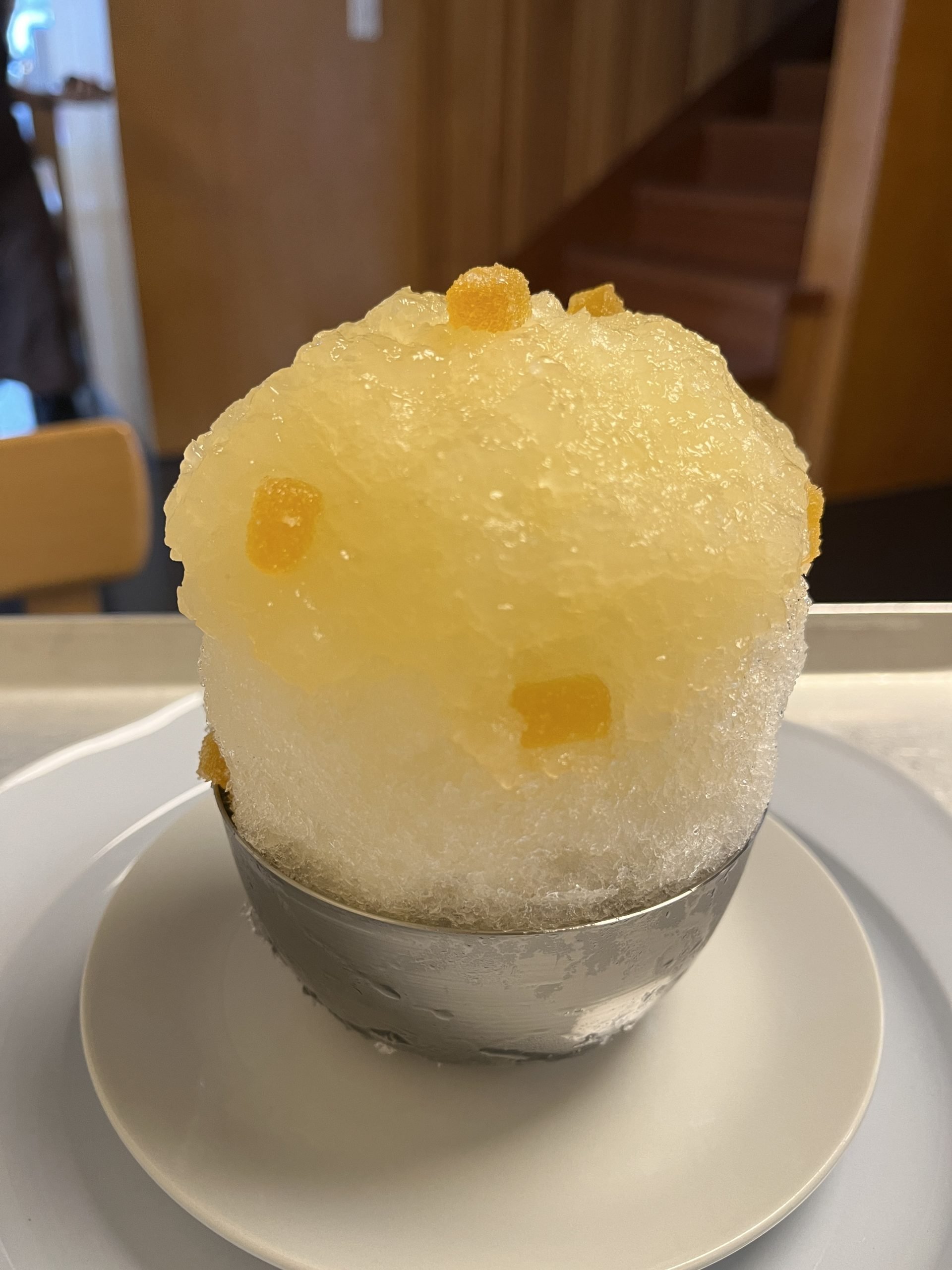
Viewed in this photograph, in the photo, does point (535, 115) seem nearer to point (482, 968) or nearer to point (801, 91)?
point (801, 91)

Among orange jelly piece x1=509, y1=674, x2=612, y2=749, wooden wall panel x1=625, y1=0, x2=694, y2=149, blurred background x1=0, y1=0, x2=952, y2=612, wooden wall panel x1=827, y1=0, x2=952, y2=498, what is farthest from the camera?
wooden wall panel x1=625, y1=0, x2=694, y2=149

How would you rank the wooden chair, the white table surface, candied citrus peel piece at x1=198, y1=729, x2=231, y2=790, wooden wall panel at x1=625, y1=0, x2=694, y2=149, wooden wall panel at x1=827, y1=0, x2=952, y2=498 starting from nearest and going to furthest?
candied citrus peel piece at x1=198, y1=729, x2=231, y2=790 < the white table surface < the wooden chair < wooden wall panel at x1=827, y1=0, x2=952, y2=498 < wooden wall panel at x1=625, y1=0, x2=694, y2=149

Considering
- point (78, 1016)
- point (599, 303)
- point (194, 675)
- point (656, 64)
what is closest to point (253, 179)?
point (656, 64)

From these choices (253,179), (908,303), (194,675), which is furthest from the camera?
(253,179)

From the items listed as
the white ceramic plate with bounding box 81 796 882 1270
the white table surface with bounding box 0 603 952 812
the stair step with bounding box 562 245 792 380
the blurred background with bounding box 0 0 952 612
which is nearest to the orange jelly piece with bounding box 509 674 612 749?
the white ceramic plate with bounding box 81 796 882 1270

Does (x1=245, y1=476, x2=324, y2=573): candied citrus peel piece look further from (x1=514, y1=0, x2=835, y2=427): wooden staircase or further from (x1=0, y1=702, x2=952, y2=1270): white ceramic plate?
(x1=514, y1=0, x2=835, y2=427): wooden staircase

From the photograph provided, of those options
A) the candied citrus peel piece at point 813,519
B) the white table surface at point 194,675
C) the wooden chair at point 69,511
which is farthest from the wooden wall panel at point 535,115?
the candied citrus peel piece at point 813,519

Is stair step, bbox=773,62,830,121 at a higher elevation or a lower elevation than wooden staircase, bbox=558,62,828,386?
higher

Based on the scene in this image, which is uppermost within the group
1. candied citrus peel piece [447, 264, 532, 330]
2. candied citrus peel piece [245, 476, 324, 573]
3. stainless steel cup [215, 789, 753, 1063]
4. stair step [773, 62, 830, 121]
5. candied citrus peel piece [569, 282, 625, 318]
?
stair step [773, 62, 830, 121]
